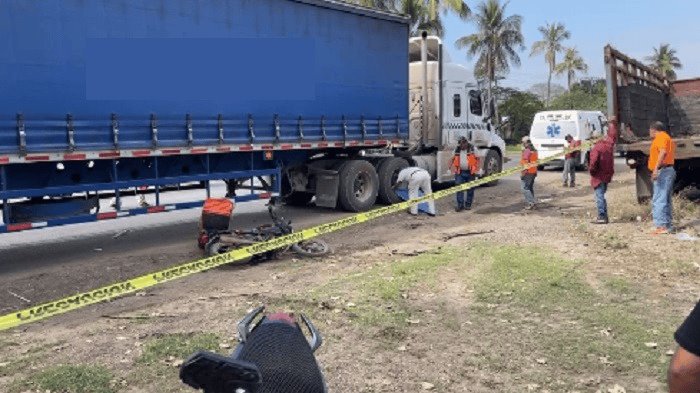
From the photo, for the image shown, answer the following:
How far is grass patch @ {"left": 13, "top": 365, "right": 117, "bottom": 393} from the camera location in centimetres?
405

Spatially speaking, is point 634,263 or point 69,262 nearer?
point 634,263

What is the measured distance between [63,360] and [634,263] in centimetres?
609

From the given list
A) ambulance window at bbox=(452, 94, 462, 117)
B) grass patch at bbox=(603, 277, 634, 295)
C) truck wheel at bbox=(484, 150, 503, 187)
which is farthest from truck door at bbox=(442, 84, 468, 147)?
grass patch at bbox=(603, 277, 634, 295)

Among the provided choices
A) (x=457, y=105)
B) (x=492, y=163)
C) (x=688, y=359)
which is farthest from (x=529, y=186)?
(x=688, y=359)

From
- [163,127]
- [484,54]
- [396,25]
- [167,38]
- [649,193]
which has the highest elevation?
[484,54]

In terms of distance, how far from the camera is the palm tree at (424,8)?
31.7m

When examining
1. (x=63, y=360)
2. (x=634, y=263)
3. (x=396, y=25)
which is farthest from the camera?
(x=396, y=25)

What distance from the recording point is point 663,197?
29.3 feet

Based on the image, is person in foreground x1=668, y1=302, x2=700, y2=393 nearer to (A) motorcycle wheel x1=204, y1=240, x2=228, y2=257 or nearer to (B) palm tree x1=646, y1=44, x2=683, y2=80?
(A) motorcycle wheel x1=204, y1=240, x2=228, y2=257

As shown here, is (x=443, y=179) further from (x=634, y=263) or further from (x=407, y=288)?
(x=407, y=288)

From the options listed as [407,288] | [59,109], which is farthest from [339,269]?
[59,109]

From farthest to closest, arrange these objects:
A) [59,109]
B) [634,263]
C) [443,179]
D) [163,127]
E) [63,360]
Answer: [443,179] → [163,127] → [59,109] → [634,263] → [63,360]

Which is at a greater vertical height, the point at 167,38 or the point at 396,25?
the point at 396,25

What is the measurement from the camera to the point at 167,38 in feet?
29.8
